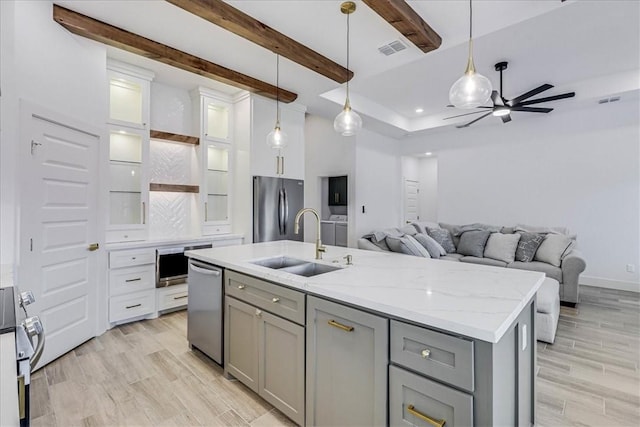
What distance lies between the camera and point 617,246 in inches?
190

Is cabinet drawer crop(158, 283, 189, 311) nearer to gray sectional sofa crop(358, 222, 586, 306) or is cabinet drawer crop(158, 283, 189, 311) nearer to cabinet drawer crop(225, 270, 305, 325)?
cabinet drawer crop(225, 270, 305, 325)

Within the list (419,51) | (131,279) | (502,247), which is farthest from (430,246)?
(131,279)

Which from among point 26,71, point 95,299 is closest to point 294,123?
point 26,71

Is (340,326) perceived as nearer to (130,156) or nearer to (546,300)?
(546,300)

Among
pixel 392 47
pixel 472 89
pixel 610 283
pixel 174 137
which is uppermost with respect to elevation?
pixel 392 47

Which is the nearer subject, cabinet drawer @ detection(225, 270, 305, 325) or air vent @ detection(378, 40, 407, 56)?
cabinet drawer @ detection(225, 270, 305, 325)

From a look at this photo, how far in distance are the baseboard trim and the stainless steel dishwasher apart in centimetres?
594

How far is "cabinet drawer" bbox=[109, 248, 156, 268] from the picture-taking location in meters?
3.19

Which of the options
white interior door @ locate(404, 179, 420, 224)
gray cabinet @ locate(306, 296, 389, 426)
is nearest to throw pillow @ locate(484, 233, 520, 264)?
white interior door @ locate(404, 179, 420, 224)

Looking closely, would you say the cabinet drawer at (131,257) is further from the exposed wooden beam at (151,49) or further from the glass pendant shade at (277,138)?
the exposed wooden beam at (151,49)

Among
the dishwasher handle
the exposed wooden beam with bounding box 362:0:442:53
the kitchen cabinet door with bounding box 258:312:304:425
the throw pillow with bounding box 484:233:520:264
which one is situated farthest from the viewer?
the throw pillow with bounding box 484:233:520:264

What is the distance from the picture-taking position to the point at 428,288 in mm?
1476

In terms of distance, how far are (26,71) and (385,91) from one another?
14.3ft

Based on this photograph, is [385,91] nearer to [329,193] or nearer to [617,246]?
[329,193]
